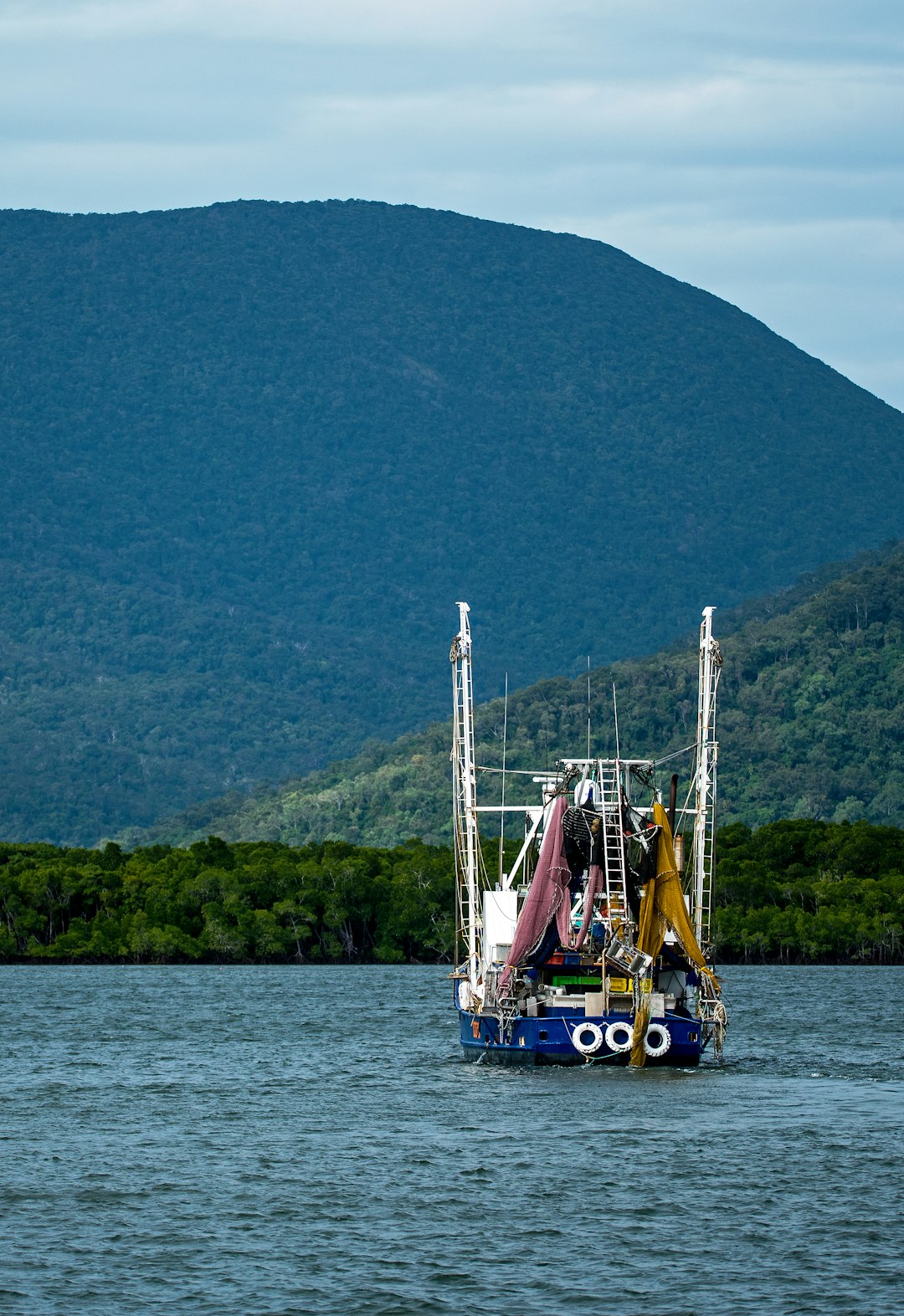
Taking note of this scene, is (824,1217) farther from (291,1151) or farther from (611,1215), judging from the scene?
(291,1151)

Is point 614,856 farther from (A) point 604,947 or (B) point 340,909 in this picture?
(B) point 340,909

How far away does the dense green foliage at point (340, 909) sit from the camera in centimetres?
17412

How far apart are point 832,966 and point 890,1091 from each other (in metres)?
104

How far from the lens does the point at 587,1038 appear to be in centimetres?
6838

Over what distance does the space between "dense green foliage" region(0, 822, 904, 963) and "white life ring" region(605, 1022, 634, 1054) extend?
101m

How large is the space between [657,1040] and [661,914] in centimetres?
372

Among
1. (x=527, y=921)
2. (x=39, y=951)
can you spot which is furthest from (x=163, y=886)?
(x=527, y=921)

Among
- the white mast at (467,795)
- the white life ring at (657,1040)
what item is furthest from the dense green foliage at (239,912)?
the white life ring at (657,1040)

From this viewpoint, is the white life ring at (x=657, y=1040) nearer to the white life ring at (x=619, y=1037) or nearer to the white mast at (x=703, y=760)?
the white life ring at (x=619, y=1037)

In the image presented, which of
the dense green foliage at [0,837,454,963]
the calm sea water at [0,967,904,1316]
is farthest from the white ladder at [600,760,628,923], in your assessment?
the dense green foliage at [0,837,454,963]

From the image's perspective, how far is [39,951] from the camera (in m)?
177

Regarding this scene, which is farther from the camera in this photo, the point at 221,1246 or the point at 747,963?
the point at 747,963

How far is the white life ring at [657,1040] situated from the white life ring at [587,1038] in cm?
137

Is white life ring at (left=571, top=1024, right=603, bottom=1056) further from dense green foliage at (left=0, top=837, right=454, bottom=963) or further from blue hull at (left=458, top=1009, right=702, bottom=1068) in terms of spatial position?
dense green foliage at (left=0, top=837, right=454, bottom=963)
